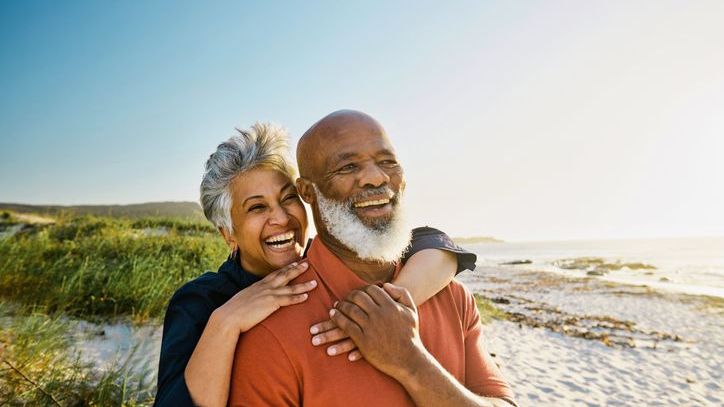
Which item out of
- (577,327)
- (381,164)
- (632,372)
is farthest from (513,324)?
(381,164)

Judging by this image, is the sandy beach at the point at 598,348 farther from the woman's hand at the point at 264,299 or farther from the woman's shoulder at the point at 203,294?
the woman's hand at the point at 264,299

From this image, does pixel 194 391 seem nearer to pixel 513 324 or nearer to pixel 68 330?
pixel 68 330

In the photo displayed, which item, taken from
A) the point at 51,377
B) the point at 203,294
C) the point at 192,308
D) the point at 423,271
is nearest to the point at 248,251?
the point at 203,294

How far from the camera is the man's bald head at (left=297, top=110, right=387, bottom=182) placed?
228 centimetres

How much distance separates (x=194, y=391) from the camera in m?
1.96

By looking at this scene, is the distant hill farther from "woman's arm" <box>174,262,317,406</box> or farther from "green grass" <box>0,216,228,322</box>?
"woman's arm" <box>174,262,317,406</box>

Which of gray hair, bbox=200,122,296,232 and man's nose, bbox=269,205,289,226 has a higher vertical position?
gray hair, bbox=200,122,296,232

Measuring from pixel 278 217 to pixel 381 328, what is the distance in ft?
4.13

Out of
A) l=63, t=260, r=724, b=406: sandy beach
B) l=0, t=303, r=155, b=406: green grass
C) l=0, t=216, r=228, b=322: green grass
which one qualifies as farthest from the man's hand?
l=0, t=216, r=228, b=322: green grass

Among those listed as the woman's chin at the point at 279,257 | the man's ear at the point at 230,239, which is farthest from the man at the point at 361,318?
the man's ear at the point at 230,239

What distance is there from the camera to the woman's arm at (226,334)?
73.9 inches

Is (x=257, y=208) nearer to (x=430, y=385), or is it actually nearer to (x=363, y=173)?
(x=363, y=173)

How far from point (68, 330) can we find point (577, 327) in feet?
42.7

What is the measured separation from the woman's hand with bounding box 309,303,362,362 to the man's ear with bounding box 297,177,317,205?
2.66 feet
